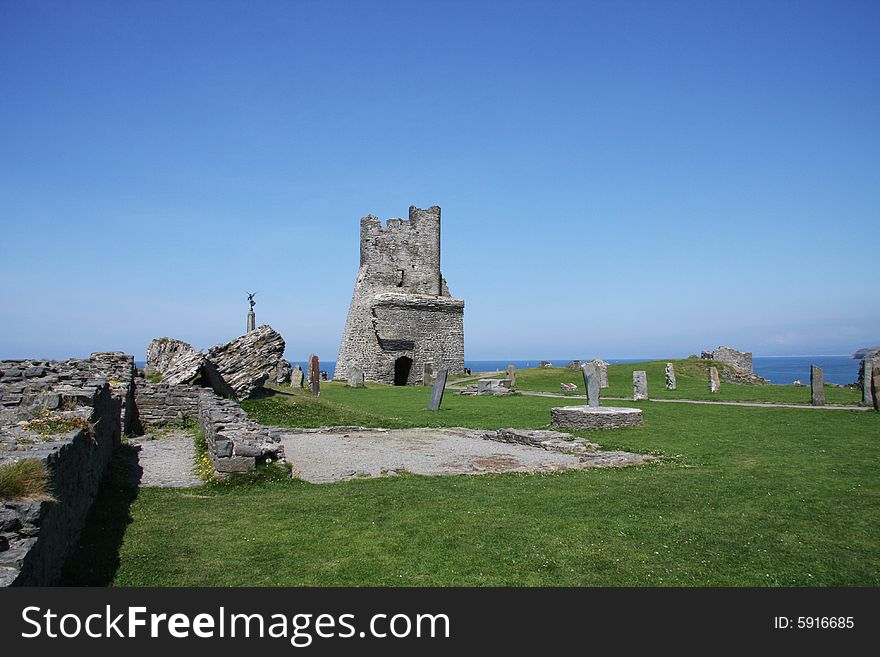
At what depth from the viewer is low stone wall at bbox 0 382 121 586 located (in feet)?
13.6

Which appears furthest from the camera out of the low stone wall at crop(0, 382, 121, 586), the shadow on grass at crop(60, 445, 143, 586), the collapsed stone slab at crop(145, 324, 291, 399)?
the collapsed stone slab at crop(145, 324, 291, 399)

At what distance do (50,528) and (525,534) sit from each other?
4.34 meters

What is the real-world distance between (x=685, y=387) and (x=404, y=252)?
20.3m

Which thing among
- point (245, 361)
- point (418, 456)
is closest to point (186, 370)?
point (245, 361)

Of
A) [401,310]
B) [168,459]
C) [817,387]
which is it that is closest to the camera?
[168,459]

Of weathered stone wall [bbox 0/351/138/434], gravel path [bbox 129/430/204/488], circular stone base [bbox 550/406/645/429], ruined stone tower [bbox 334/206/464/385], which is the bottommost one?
gravel path [bbox 129/430/204/488]

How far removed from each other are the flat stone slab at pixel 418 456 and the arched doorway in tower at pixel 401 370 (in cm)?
2624

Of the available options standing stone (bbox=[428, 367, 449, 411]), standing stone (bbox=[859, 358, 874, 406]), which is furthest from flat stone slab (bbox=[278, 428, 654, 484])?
standing stone (bbox=[859, 358, 874, 406])

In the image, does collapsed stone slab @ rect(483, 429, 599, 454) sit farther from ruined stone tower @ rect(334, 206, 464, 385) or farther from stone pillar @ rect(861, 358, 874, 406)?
ruined stone tower @ rect(334, 206, 464, 385)

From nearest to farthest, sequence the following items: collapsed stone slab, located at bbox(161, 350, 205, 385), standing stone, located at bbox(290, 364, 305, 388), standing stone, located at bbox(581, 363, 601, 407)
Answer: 1. collapsed stone slab, located at bbox(161, 350, 205, 385)
2. standing stone, located at bbox(581, 363, 601, 407)
3. standing stone, located at bbox(290, 364, 305, 388)

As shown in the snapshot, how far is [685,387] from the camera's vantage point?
3166cm

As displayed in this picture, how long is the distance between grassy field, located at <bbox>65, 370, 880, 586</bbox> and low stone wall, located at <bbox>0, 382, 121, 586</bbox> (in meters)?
0.33

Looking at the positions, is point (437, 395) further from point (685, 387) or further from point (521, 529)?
point (685, 387)

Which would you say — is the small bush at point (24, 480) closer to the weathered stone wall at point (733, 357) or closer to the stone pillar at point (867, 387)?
the stone pillar at point (867, 387)
